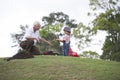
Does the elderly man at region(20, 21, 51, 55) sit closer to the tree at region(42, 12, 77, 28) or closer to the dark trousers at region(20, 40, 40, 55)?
the dark trousers at region(20, 40, 40, 55)

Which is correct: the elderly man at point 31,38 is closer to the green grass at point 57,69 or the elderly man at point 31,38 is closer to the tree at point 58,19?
the green grass at point 57,69

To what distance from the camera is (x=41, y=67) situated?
11445 millimetres

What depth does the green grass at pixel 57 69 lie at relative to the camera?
1058cm

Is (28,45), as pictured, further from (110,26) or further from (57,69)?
(110,26)

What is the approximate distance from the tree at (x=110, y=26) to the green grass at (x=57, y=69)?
2601 centimetres

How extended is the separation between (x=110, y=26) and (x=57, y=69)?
2798cm

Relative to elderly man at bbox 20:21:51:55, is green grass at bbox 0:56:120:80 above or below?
below

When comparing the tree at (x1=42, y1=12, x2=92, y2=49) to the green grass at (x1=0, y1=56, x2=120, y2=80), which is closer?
the green grass at (x1=0, y1=56, x2=120, y2=80)

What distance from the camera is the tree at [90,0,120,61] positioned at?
126 ft

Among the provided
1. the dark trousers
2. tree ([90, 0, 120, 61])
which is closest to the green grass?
the dark trousers

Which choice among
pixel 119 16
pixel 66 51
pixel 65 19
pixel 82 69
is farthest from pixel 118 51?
pixel 82 69

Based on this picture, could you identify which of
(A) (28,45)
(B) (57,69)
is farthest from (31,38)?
(B) (57,69)

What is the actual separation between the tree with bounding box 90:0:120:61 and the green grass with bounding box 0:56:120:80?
1024 inches

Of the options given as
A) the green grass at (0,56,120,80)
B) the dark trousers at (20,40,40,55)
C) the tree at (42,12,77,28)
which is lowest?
the green grass at (0,56,120,80)
